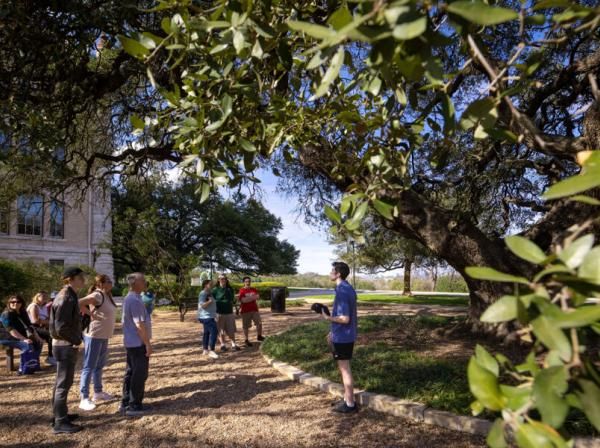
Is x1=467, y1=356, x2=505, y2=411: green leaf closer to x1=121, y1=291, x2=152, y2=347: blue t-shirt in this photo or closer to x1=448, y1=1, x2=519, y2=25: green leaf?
x1=448, y1=1, x2=519, y2=25: green leaf

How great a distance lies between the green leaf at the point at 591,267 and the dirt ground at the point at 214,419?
12.6 ft

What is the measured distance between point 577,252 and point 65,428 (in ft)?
17.9

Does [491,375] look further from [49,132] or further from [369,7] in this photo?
[49,132]

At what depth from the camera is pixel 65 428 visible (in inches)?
187

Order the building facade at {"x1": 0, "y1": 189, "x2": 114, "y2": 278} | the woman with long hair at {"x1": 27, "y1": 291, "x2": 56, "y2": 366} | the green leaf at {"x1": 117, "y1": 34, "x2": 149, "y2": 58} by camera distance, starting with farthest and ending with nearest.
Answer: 1. the building facade at {"x1": 0, "y1": 189, "x2": 114, "y2": 278}
2. the woman with long hair at {"x1": 27, "y1": 291, "x2": 56, "y2": 366}
3. the green leaf at {"x1": 117, "y1": 34, "x2": 149, "y2": 58}

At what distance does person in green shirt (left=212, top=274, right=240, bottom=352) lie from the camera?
9.44 m

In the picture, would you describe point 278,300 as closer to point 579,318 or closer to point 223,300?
point 223,300

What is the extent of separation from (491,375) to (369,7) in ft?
2.96

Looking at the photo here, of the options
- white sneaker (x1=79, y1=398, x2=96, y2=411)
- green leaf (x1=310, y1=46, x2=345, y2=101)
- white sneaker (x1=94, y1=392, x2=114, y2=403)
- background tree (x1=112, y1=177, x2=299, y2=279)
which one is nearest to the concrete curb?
white sneaker (x1=94, y1=392, x2=114, y2=403)

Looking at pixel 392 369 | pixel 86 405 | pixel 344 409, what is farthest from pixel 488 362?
pixel 86 405

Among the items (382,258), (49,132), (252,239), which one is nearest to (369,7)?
(49,132)

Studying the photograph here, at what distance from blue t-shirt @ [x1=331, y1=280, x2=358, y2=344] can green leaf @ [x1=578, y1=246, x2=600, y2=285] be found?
4232 millimetres

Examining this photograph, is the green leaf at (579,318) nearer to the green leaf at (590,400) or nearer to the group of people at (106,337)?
the green leaf at (590,400)

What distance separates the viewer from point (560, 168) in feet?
23.4
